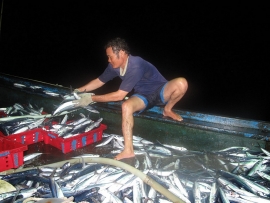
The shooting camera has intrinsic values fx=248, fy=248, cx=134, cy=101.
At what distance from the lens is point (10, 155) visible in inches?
149

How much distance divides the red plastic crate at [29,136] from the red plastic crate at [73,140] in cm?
13

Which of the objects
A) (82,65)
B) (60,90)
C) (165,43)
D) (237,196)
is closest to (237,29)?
(165,43)

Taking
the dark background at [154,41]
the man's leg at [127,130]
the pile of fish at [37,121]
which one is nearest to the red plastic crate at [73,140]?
the pile of fish at [37,121]

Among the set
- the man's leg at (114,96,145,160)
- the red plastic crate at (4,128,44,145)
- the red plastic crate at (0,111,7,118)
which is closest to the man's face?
the man's leg at (114,96,145,160)

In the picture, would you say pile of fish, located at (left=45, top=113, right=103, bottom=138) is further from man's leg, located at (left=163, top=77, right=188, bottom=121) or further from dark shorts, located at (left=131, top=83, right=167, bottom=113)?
man's leg, located at (left=163, top=77, right=188, bottom=121)

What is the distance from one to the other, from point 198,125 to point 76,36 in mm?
25826

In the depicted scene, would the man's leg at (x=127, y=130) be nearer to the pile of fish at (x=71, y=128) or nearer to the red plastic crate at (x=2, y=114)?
the pile of fish at (x=71, y=128)

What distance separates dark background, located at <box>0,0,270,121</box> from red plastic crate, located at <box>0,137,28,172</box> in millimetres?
14279

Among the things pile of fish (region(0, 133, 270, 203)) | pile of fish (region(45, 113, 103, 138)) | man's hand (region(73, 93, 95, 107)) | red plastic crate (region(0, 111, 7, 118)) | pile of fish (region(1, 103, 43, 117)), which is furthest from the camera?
red plastic crate (region(0, 111, 7, 118))

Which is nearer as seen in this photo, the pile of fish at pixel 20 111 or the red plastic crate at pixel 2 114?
the pile of fish at pixel 20 111

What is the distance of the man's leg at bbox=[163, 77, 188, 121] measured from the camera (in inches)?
Answer: 197

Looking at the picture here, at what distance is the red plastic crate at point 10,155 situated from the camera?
147 inches

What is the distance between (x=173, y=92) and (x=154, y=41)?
73.7ft

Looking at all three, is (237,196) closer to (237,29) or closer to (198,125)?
(198,125)
